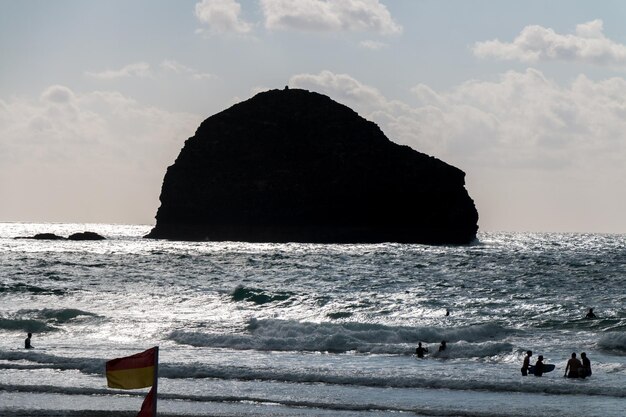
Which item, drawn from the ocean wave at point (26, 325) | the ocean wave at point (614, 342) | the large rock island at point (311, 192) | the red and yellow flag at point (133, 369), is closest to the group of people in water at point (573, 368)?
the ocean wave at point (614, 342)

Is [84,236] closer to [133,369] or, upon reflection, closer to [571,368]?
[571,368]

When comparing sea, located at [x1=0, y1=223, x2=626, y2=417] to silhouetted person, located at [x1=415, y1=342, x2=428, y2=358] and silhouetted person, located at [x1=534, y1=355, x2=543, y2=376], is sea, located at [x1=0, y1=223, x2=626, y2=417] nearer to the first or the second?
silhouetted person, located at [x1=415, y1=342, x2=428, y2=358]

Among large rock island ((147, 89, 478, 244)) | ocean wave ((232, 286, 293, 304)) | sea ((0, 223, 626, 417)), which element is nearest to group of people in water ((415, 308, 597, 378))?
sea ((0, 223, 626, 417))

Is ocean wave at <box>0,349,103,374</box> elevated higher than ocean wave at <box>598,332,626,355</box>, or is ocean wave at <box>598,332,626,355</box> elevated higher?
ocean wave at <box>598,332,626,355</box>

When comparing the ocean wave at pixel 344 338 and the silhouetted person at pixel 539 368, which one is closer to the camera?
the silhouetted person at pixel 539 368

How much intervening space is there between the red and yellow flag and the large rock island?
494ft

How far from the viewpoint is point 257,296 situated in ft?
189

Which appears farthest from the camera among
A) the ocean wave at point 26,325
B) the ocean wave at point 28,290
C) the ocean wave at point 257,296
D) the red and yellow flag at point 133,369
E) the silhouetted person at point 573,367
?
the ocean wave at point 28,290

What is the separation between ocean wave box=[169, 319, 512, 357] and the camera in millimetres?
36156

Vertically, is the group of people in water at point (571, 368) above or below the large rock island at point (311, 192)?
below

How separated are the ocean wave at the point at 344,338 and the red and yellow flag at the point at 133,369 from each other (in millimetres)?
21736

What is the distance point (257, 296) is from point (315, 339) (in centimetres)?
2017

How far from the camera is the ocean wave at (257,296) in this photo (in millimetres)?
56688

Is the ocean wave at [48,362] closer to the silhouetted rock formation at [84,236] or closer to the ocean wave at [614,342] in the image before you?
the ocean wave at [614,342]
